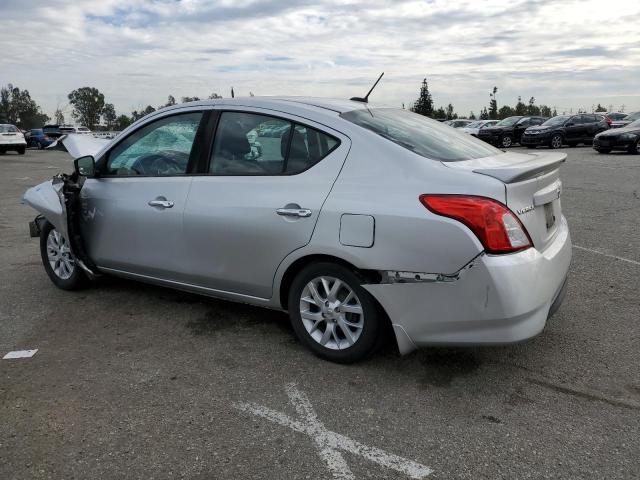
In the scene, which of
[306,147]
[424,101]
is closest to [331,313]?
[306,147]

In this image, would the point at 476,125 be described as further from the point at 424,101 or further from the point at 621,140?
the point at 424,101

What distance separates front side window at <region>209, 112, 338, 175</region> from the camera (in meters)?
3.69

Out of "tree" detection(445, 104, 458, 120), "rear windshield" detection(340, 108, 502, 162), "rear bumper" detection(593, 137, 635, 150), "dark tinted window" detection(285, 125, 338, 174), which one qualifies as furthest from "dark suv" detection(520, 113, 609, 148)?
"tree" detection(445, 104, 458, 120)

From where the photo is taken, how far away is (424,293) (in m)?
3.21

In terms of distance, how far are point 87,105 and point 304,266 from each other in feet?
278

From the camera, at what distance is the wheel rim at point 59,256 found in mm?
5121

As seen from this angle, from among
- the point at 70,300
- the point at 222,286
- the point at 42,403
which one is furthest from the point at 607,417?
the point at 70,300

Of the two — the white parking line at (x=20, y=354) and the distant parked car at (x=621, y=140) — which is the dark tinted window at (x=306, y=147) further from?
the distant parked car at (x=621, y=140)

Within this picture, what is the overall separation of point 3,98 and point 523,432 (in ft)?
282

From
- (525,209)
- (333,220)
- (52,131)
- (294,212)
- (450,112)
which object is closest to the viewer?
(525,209)

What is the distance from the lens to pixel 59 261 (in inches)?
207

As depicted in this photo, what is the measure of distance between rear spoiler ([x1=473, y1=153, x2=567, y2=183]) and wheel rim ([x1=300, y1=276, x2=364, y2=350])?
3.38 feet

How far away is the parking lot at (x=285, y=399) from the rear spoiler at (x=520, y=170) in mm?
1158

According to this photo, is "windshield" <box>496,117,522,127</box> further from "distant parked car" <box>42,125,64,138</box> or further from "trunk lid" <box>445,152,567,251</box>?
"distant parked car" <box>42,125,64,138</box>
